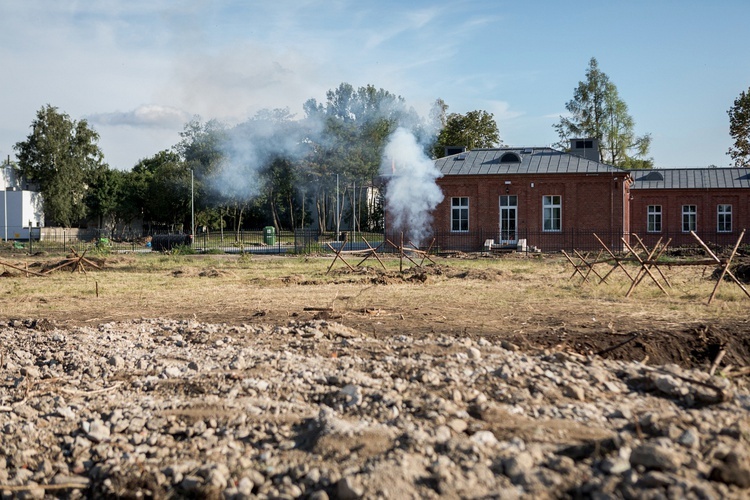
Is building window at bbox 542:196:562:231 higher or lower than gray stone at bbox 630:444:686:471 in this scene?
higher

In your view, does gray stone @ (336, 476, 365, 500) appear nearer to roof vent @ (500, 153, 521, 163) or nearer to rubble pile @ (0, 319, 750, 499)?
rubble pile @ (0, 319, 750, 499)

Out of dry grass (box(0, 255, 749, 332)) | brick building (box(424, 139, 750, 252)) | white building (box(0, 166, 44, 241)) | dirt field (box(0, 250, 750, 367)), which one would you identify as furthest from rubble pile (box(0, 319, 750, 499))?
white building (box(0, 166, 44, 241))

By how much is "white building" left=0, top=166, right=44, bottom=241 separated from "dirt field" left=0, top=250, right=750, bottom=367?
3574 cm

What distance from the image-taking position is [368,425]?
5652 millimetres

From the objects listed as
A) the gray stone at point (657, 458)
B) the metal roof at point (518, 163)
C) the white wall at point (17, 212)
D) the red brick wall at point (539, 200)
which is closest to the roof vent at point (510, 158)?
the metal roof at point (518, 163)

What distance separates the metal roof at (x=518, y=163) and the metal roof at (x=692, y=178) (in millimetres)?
8671

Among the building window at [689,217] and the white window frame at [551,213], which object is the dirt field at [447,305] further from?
the building window at [689,217]

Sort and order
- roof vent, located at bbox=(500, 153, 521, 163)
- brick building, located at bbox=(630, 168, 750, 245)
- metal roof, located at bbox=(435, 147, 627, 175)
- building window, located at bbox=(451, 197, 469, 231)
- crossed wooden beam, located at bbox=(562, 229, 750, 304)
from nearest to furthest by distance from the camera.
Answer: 1. crossed wooden beam, located at bbox=(562, 229, 750, 304)
2. metal roof, located at bbox=(435, 147, 627, 175)
3. building window, located at bbox=(451, 197, 469, 231)
4. roof vent, located at bbox=(500, 153, 521, 163)
5. brick building, located at bbox=(630, 168, 750, 245)

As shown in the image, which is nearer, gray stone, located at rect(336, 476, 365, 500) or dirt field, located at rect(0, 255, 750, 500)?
gray stone, located at rect(336, 476, 365, 500)

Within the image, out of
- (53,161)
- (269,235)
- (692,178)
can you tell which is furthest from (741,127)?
(53,161)

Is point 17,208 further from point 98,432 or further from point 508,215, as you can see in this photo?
point 98,432

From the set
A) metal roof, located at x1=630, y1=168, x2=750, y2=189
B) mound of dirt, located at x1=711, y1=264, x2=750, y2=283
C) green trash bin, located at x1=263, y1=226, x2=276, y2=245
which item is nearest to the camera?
mound of dirt, located at x1=711, y1=264, x2=750, y2=283

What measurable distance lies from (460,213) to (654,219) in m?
14.3

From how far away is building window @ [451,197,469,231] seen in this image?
3732 cm
